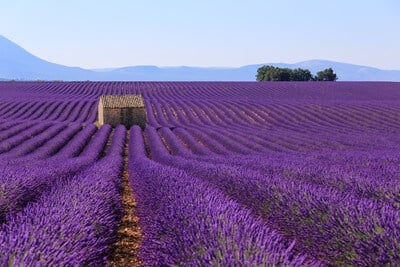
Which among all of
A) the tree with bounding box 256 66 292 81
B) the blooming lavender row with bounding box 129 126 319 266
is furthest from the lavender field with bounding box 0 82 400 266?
the tree with bounding box 256 66 292 81

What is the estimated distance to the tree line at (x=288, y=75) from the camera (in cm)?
8469

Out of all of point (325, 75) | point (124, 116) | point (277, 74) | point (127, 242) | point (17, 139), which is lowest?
point (325, 75)

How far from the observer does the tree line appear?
84688 mm

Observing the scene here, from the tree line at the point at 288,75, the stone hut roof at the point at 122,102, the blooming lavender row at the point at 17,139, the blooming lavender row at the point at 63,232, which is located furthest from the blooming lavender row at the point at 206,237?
the tree line at the point at 288,75

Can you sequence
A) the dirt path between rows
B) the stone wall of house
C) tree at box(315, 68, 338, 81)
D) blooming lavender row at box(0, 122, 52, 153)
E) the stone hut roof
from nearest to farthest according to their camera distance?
the dirt path between rows < blooming lavender row at box(0, 122, 52, 153) < the stone wall of house < the stone hut roof < tree at box(315, 68, 338, 81)

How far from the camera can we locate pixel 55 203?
577 centimetres

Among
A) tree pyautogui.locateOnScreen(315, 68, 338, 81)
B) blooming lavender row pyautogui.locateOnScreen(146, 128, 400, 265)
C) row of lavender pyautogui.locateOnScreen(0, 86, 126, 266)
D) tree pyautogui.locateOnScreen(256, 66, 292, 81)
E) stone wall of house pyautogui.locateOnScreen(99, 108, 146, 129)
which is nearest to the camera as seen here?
row of lavender pyautogui.locateOnScreen(0, 86, 126, 266)

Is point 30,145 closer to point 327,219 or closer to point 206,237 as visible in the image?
point 327,219

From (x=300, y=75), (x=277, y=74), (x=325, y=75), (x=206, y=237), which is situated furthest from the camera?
(x=325, y=75)

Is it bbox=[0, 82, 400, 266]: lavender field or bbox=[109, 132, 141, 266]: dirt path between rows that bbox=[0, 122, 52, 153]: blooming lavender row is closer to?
bbox=[0, 82, 400, 266]: lavender field

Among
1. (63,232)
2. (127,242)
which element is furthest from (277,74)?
(63,232)

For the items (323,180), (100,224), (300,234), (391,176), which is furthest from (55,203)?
(391,176)

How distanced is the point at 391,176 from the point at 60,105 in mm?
38898

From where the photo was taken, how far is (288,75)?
8544 centimetres
